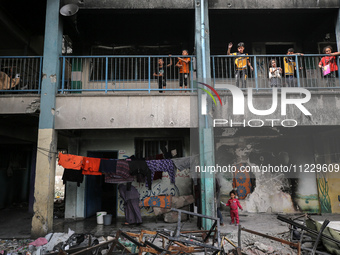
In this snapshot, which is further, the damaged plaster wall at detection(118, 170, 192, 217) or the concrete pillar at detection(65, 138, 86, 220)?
the damaged plaster wall at detection(118, 170, 192, 217)

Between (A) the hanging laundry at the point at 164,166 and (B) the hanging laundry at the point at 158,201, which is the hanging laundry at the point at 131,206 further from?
(A) the hanging laundry at the point at 164,166

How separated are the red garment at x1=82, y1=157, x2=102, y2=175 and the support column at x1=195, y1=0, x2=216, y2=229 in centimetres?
307

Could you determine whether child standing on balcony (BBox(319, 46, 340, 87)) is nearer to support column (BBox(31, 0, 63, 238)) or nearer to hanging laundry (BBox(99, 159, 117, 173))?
hanging laundry (BBox(99, 159, 117, 173))

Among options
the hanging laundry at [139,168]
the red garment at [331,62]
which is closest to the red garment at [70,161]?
the hanging laundry at [139,168]

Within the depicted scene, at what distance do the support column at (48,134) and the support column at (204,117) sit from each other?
415 centimetres

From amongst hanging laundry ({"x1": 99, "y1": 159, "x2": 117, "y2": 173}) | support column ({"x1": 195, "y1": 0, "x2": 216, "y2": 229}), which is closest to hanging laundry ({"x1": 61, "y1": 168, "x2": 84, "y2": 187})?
hanging laundry ({"x1": 99, "y1": 159, "x2": 117, "y2": 173})

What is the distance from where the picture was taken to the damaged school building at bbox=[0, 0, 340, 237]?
7.24 metres

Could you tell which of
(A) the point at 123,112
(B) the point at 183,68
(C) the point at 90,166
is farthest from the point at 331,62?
(C) the point at 90,166

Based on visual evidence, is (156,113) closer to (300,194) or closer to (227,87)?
(227,87)

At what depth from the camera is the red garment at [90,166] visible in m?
7.37

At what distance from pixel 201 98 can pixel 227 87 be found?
86 cm

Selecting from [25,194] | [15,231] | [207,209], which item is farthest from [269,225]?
[25,194]

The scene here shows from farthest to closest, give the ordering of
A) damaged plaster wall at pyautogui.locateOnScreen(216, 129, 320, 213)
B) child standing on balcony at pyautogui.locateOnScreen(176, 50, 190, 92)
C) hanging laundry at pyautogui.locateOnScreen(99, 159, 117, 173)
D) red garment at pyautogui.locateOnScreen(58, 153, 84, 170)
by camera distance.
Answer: damaged plaster wall at pyautogui.locateOnScreen(216, 129, 320, 213)
child standing on balcony at pyautogui.locateOnScreen(176, 50, 190, 92)
hanging laundry at pyautogui.locateOnScreen(99, 159, 117, 173)
red garment at pyautogui.locateOnScreen(58, 153, 84, 170)

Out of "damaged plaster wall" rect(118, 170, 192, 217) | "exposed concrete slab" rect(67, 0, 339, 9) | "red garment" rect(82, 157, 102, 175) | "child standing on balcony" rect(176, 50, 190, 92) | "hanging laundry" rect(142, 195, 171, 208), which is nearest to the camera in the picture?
"red garment" rect(82, 157, 102, 175)
